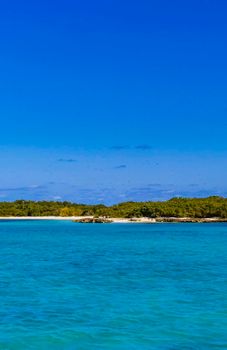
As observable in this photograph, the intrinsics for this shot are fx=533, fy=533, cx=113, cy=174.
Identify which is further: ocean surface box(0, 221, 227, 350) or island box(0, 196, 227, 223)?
island box(0, 196, 227, 223)

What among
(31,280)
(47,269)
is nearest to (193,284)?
(31,280)

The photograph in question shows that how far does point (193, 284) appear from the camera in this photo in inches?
1150

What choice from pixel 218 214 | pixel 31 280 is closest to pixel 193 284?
pixel 31 280

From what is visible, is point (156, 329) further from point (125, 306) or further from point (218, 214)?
point (218, 214)

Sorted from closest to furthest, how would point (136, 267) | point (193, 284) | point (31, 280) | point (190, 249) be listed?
point (193, 284) → point (31, 280) → point (136, 267) → point (190, 249)

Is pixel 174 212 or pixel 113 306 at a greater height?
pixel 174 212

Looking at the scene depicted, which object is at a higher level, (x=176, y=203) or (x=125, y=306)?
(x=176, y=203)

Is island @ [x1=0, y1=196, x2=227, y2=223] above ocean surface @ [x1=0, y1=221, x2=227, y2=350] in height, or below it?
above

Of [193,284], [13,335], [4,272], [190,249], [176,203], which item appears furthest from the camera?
[176,203]

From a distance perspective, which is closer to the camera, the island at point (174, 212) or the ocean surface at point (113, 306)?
the ocean surface at point (113, 306)

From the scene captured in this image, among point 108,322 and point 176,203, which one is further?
point 176,203

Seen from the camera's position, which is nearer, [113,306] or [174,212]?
[113,306]

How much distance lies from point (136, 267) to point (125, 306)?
610 inches

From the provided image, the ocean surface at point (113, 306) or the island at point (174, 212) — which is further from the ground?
the island at point (174, 212)
